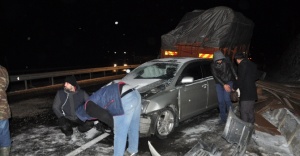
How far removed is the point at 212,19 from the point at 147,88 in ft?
21.2

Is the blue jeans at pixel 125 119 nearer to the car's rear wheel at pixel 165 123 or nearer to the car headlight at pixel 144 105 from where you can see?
the car headlight at pixel 144 105

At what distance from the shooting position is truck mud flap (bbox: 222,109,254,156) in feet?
14.2

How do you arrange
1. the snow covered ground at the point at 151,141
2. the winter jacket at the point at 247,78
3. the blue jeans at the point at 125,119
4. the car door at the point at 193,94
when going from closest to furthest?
the blue jeans at the point at 125,119 < the snow covered ground at the point at 151,141 < the winter jacket at the point at 247,78 < the car door at the point at 193,94

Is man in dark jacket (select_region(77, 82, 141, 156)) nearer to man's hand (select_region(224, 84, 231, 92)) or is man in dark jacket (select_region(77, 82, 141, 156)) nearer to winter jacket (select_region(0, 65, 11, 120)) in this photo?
winter jacket (select_region(0, 65, 11, 120))

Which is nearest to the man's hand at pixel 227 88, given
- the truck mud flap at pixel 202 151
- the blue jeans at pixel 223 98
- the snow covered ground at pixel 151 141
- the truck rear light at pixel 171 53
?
the blue jeans at pixel 223 98

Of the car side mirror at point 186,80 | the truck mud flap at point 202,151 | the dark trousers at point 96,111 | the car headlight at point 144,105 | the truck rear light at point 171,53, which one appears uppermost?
the truck rear light at point 171,53

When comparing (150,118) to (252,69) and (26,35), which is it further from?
(26,35)

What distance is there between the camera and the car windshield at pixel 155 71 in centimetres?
622

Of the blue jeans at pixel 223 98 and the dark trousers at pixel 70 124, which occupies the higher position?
the blue jeans at pixel 223 98

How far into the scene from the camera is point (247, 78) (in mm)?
5281

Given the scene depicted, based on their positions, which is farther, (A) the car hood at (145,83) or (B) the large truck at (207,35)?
(B) the large truck at (207,35)

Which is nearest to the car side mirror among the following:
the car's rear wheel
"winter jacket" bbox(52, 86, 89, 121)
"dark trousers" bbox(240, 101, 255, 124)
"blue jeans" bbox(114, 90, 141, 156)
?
the car's rear wheel

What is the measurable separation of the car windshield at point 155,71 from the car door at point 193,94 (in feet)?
1.07

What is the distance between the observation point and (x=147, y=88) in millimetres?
5504
